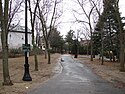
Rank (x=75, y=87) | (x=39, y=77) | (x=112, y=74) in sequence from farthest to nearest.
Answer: (x=112, y=74) → (x=39, y=77) → (x=75, y=87)

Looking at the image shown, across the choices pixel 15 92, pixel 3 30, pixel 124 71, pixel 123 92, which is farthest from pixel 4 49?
pixel 124 71

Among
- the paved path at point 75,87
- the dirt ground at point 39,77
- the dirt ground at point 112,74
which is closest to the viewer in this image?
the paved path at point 75,87

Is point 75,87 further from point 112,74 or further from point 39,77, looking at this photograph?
point 112,74

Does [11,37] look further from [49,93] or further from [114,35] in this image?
[49,93]

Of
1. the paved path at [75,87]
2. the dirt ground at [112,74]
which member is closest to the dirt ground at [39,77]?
the dirt ground at [112,74]

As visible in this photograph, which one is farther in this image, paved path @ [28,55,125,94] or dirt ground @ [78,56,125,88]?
dirt ground @ [78,56,125,88]

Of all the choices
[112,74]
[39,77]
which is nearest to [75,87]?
[39,77]

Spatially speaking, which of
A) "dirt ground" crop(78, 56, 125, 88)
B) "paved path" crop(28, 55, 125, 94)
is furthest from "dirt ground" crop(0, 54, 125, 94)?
"paved path" crop(28, 55, 125, 94)

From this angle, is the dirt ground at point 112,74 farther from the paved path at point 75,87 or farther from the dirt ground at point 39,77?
the paved path at point 75,87

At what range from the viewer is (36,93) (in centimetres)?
1278

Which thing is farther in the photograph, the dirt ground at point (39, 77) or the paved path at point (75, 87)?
the dirt ground at point (39, 77)

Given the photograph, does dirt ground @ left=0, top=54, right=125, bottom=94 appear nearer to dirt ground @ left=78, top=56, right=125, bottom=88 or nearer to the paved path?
dirt ground @ left=78, top=56, right=125, bottom=88

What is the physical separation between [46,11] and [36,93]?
2914 centimetres

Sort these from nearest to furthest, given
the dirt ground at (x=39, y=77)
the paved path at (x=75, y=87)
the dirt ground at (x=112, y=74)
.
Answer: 1. the paved path at (x=75, y=87)
2. the dirt ground at (x=39, y=77)
3. the dirt ground at (x=112, y=74)
